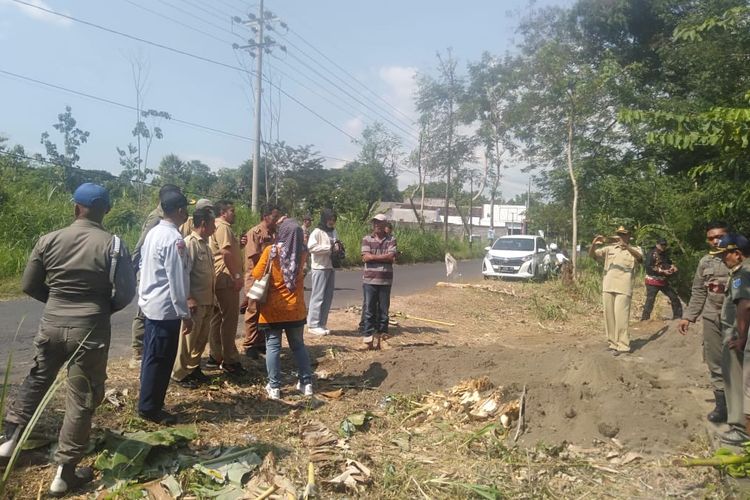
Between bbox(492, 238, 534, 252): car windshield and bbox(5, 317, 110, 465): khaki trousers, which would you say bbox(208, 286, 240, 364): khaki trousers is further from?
bbox(492, 238, 534, 252): car windshield

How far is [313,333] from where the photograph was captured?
775cm

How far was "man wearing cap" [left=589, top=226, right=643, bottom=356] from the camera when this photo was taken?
718 centimetres

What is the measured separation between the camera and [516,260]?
17.7 meters

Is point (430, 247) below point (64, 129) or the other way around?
below

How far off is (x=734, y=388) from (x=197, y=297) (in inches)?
171

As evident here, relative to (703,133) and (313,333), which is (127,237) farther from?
(703,133)

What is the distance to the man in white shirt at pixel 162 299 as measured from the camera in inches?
161

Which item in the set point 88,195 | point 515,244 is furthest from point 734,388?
point 515,244

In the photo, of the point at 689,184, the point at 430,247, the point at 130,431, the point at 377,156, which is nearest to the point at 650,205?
A: the point at 689,184

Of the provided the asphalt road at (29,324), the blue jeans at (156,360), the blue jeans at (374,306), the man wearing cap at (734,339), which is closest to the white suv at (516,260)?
the asphalt road at (29,324)

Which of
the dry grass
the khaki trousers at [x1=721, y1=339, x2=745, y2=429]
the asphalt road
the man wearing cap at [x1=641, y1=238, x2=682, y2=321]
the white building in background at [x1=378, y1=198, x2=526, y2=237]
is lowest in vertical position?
the dry grass

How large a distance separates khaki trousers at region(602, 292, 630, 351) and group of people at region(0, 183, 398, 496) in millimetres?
4114

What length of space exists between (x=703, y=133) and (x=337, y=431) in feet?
12.7

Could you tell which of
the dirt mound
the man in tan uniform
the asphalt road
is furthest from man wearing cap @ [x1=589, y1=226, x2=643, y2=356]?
the asphalt road
